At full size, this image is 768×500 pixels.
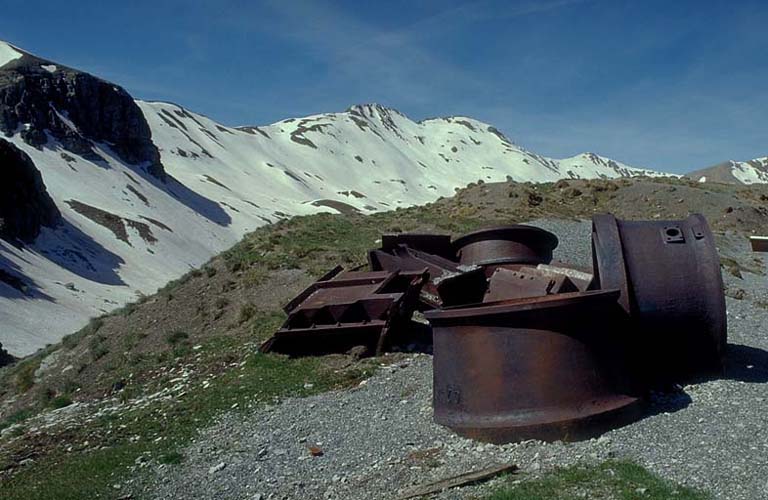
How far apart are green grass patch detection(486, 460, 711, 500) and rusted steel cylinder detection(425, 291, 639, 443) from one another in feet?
2.73

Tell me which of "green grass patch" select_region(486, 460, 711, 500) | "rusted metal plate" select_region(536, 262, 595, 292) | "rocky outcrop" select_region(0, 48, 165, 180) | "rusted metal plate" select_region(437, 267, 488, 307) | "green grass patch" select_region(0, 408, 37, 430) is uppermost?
"rocky outcrop" select_region(0, 48, 165, 180)

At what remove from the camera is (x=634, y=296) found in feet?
27.1

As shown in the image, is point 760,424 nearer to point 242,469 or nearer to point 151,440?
point 242,469

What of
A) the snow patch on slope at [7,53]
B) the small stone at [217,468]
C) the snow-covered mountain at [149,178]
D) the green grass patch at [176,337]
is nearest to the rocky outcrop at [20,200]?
the snow-covered mountain at [149,178]

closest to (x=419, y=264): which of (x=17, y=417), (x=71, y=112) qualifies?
(x=17, y=417)

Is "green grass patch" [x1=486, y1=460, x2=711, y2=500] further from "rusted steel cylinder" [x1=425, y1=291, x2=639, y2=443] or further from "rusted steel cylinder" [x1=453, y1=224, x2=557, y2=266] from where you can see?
"rusted steel cylinder" [x1=453, y1=224, x2=557, y2=266]

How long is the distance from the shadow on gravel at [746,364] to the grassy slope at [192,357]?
4982mm

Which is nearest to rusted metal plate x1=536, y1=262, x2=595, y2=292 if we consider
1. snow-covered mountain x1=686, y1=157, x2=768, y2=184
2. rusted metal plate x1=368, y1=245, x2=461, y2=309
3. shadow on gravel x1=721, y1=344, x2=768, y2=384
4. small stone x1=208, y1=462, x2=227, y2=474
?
shadow on gravel x1=721, y1=344, x2=768, y2=384

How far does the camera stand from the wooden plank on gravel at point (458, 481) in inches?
247

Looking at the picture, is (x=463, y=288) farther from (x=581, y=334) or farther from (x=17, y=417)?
(x=17, y=417)

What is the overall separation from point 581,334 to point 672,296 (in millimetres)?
1636

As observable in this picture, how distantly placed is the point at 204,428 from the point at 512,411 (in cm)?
428

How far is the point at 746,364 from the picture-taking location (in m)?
9.20

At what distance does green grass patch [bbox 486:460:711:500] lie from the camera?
5.61 m
